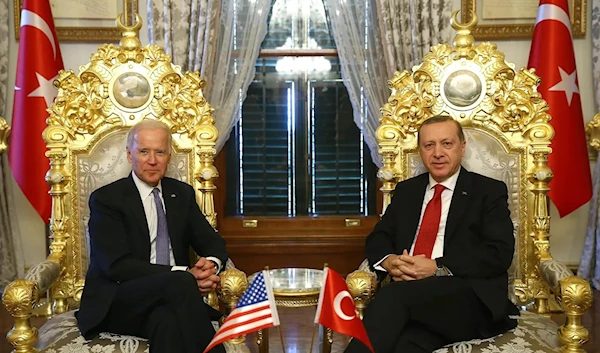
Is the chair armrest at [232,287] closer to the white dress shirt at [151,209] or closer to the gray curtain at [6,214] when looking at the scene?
the white dress shirt at [151,209]

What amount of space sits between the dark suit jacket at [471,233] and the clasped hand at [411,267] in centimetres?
6

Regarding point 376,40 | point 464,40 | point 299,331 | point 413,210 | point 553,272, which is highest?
point 376,40

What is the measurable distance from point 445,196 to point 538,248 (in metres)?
0.52

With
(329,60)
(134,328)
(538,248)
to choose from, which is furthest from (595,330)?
(134,328)

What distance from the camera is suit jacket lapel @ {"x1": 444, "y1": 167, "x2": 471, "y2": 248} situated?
2.80 meters

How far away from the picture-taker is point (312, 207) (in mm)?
5027

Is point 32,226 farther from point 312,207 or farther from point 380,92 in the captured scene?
point 380,92

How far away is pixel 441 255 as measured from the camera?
2.82 meters

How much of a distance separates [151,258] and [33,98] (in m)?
1.96

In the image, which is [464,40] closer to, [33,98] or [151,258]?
[151,258]

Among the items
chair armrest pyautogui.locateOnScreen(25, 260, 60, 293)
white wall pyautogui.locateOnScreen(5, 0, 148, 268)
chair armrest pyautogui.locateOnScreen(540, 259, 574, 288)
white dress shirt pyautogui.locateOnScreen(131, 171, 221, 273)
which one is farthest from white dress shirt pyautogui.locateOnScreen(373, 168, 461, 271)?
white wall pyautogui.locateOnScreen(5, 0, 148, 268)

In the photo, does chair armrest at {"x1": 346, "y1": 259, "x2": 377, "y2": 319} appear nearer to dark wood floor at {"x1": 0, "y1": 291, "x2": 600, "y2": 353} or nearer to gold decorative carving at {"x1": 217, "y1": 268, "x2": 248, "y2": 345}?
gold decorative carving at {"x1": 217, "y1": 268, "x2": 248, "y2": 345}

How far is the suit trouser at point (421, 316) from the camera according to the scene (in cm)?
245

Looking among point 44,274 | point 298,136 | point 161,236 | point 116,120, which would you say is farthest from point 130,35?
point 298,136
